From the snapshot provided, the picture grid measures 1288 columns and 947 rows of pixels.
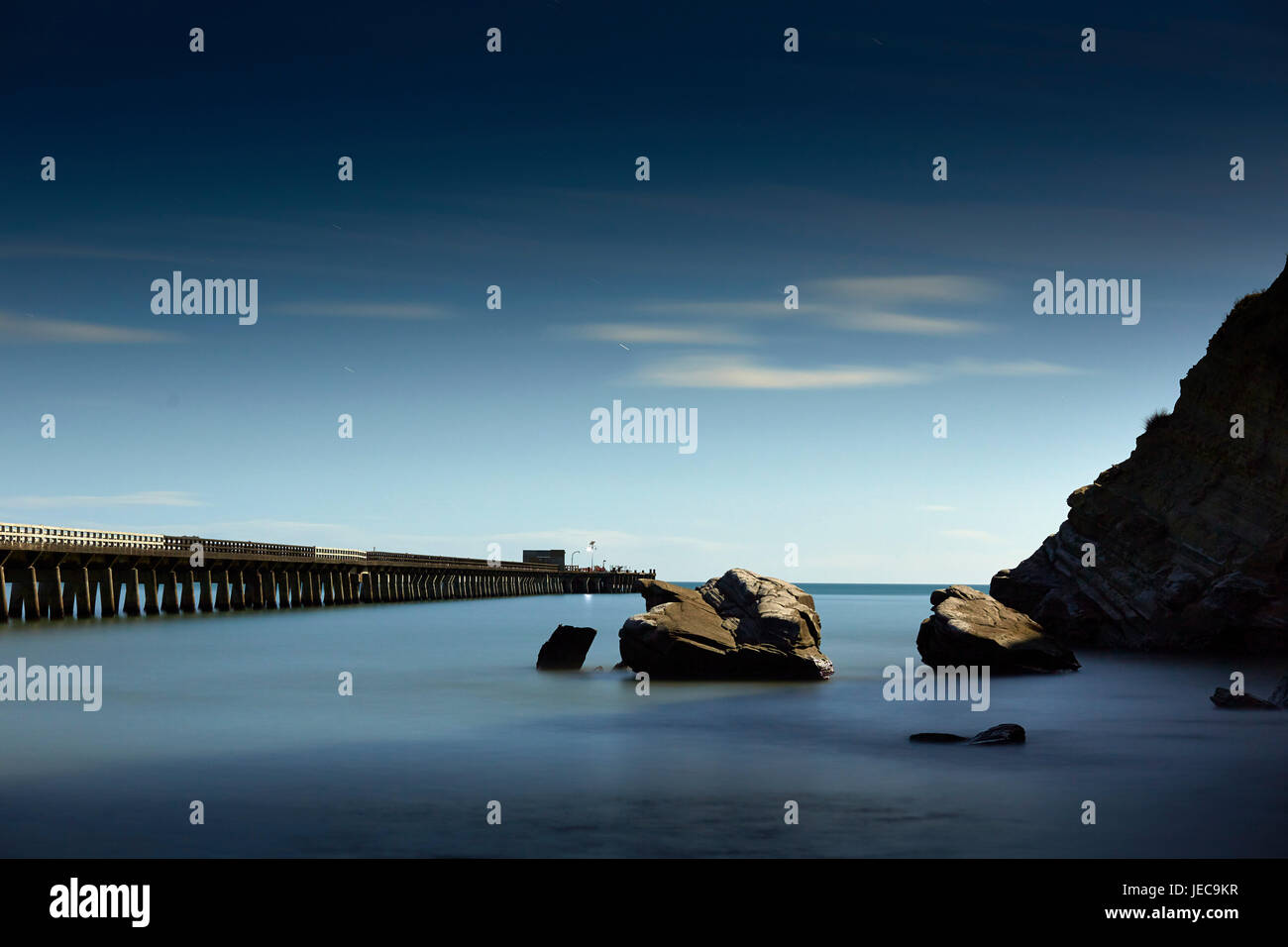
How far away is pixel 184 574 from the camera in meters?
75.6

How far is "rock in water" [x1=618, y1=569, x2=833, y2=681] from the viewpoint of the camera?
107ft

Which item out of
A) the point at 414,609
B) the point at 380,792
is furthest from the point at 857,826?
the point at 414,609

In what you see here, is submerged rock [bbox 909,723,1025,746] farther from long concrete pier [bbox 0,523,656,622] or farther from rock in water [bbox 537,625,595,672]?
long concrete pier [bbox 0,523,656,622]

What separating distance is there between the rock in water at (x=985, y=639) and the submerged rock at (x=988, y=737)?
13.7m

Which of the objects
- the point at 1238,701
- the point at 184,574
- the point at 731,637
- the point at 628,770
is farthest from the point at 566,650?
the point at 184,574

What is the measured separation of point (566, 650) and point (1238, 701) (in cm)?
1985

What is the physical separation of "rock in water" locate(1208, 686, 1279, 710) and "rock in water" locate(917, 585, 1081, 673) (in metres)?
8.18

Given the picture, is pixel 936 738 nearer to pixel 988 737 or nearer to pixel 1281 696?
pixel 988 737

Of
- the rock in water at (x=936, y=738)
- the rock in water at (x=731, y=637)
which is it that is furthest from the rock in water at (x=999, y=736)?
the rock in water at (x=731, y=637)

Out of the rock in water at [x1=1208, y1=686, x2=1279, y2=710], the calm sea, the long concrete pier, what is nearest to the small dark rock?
the rock in water at [x1=1208, y1=686, x2=1279, y2=710]

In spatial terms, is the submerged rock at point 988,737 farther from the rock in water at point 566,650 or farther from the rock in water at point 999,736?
the rock in water at point 566,650
